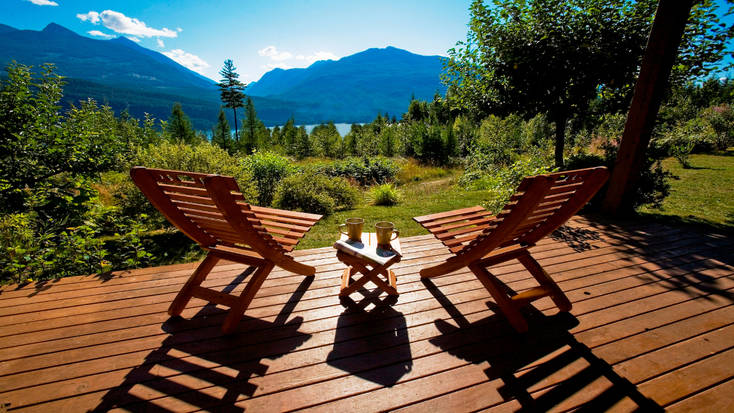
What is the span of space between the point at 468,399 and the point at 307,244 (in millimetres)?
3195

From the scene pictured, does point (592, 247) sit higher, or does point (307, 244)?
point (592, 247)

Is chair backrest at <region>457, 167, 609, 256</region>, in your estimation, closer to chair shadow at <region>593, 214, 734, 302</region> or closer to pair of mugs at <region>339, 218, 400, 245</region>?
pair of mugs at <region>339, 218, 400, 245</region>

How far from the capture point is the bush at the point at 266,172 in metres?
7.56

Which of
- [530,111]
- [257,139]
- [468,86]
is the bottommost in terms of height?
[257,139]

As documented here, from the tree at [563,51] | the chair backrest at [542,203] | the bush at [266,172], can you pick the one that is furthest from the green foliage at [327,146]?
the chair backrest at [542,203]

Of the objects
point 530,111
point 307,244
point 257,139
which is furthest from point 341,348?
point 257,139

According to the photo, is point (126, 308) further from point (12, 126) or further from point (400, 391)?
point (12, 126)

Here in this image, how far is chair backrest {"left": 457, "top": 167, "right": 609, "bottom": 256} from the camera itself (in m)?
1.74

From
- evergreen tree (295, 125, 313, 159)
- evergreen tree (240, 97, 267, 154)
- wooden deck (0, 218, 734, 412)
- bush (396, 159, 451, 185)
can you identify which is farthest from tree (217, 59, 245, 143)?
wooden deck (0, 218, 734, 412)

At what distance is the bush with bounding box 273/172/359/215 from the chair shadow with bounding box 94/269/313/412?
4.14 meters

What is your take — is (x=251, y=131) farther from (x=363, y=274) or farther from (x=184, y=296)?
(x=363, y=274)

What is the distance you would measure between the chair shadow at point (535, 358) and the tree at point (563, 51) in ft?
16.0

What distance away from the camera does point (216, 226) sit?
2121 millimetres

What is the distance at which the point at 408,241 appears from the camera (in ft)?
12.8
